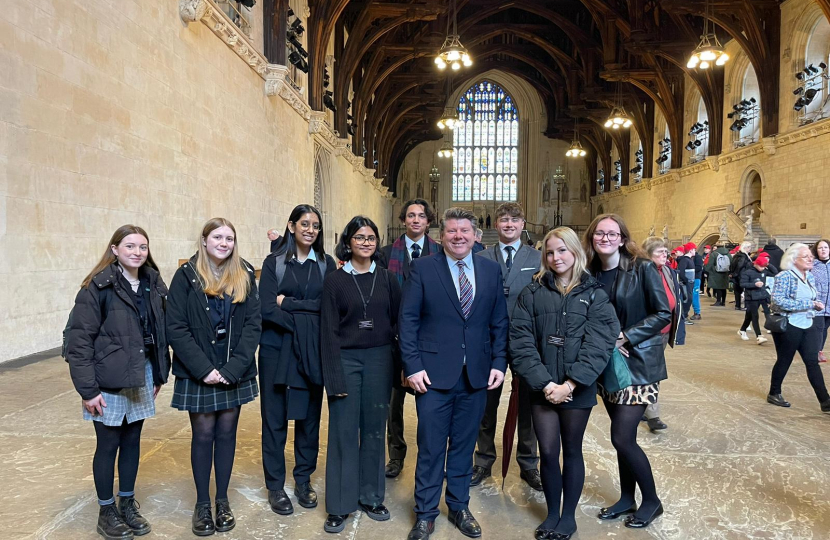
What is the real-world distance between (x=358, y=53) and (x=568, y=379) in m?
18.9

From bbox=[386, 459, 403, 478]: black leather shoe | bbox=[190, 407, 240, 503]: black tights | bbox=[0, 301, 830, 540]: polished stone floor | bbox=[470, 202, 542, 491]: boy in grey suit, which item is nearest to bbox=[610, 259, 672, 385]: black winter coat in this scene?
bbox=[470, 202, 542, 491]: boy in grey suit

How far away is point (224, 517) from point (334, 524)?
55 centimetres

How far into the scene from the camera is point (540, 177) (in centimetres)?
3800

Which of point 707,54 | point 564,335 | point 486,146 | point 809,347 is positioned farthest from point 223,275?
point 486,146

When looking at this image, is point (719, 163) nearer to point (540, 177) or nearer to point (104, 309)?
point (540, 177)

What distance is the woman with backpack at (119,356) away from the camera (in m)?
2.40

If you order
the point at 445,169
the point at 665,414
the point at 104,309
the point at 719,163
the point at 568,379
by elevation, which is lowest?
the point at 665,414

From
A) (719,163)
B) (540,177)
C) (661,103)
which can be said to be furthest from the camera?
(540,177)

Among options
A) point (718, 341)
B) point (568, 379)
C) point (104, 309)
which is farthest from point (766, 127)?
point (104, 309)

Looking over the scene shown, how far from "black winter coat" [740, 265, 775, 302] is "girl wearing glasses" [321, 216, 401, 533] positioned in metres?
7.35

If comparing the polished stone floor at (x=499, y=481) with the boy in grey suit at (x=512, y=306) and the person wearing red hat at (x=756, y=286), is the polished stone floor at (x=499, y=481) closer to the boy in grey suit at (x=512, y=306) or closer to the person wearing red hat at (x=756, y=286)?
the boy in grey suit at (x=512, y=306)

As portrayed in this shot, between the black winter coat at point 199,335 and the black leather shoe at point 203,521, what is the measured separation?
654 mm

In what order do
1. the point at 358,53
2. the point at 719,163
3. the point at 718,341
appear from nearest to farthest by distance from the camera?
the point at 718,341 → the point at 358,53 → the point at 719,163

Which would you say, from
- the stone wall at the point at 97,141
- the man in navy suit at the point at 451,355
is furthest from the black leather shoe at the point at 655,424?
the stone wall at the point at 97,141
